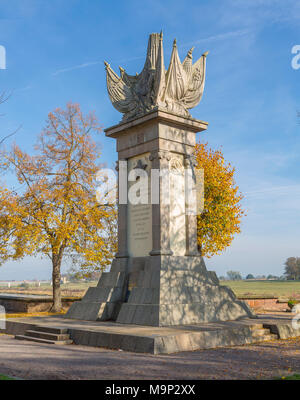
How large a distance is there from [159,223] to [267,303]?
17.5m

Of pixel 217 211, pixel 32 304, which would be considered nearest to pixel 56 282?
pixel 32 304

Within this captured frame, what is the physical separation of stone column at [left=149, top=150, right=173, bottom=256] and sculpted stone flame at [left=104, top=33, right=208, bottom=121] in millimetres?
1817

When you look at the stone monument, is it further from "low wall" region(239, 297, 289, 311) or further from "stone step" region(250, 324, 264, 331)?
"low wall" region(239, 297, 289, 311)

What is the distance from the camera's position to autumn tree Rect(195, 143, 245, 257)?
88.1 ft

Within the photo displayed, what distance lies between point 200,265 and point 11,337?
21.7 feet

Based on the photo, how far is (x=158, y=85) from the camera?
1474 cm

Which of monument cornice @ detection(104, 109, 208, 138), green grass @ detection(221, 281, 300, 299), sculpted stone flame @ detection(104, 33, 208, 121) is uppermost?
sculpted stone flame @ detection(104, 33, 208, 121)

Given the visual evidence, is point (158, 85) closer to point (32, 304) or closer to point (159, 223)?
point (159, 223)

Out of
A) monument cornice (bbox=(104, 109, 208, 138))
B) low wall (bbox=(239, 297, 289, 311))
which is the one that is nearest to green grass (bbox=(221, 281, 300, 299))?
low wall (bbox=(239, 297, 289, 311))

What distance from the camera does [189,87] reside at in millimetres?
15992

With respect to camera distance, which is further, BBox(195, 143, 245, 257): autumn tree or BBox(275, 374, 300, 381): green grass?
BBox(195, 143, 245, 257): autumn tree

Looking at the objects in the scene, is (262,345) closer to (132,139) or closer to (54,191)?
(132,139)
